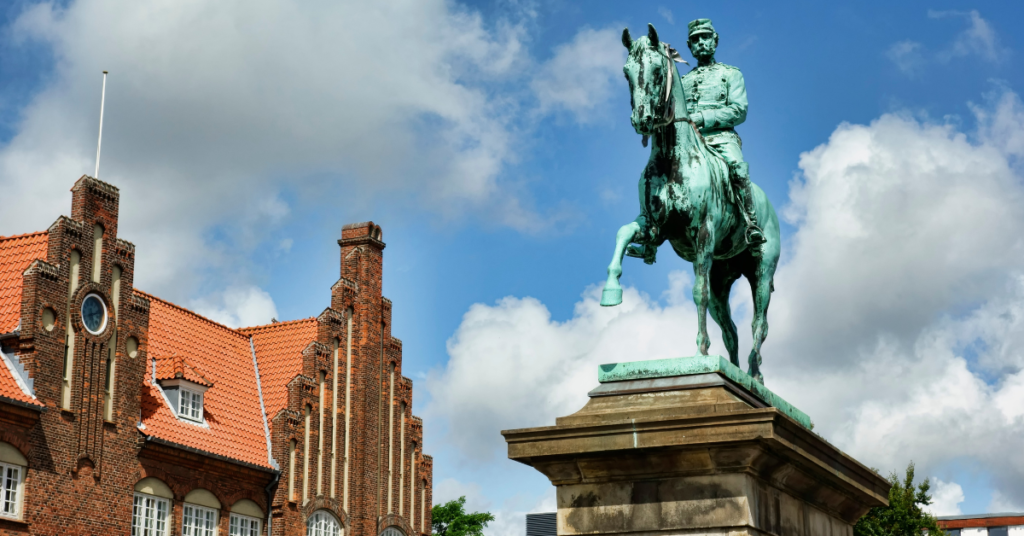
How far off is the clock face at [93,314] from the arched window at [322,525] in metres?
11.2

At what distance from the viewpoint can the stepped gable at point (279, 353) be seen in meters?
44.2

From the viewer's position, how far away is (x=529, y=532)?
7444 cm

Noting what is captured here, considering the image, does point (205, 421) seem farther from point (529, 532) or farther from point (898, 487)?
point (529, 532)

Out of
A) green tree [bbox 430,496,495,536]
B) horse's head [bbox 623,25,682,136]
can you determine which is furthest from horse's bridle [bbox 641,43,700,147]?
green tree [bbox 430,496,495,536]

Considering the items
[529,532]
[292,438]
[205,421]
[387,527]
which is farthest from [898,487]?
[529,532]

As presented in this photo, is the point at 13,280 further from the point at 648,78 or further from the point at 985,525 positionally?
the point at 985,525


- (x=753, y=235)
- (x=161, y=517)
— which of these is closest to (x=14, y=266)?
(x=161, y=517)

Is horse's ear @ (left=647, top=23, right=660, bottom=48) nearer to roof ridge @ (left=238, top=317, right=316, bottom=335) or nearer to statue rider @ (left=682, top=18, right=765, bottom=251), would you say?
statue rider @ (left=682, top=18, right=765, bottom=251)

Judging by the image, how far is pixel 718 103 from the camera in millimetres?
11422

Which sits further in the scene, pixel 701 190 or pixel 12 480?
pixel 12 480

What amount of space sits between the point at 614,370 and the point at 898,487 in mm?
37677

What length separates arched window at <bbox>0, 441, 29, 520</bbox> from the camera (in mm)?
30141

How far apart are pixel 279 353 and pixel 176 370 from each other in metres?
8.04

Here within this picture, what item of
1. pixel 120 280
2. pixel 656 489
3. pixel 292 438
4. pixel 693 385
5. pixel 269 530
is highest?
pixel 120 280
